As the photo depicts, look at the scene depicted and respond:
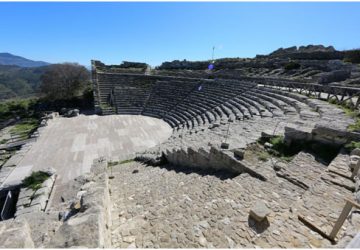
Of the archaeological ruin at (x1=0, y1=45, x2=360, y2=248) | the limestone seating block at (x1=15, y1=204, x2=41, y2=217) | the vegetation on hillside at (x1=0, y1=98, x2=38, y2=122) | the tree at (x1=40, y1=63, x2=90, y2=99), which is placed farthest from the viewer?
the tree at (x1=40, y1=63, x2=90, y2=99)

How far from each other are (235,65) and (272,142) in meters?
32.0

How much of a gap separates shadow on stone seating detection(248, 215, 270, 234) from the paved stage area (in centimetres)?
821

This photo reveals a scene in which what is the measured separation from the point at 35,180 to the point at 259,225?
29.0 feet

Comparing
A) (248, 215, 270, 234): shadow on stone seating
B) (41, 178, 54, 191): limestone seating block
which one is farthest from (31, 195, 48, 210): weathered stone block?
(248, 215, 270, 234): shadow on stone seating

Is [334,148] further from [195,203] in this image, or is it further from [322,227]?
[195,203]

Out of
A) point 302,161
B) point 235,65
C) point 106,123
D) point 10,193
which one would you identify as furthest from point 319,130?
point 235,65

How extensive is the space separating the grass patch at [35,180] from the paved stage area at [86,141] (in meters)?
0.58

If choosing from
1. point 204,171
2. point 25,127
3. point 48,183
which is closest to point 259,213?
point 204,171

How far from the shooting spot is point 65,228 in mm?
3115

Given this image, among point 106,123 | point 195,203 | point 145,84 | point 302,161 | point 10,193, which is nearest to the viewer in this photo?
point 195,203

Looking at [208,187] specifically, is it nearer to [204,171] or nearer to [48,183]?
[204,171]

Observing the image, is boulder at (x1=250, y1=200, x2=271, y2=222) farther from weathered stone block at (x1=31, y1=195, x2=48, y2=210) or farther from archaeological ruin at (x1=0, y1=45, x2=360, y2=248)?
weathered stone block at (x1=31, y1=195, x2=48, y2=210)

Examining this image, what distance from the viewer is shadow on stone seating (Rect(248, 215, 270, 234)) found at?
332cm

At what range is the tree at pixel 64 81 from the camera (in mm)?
25578
